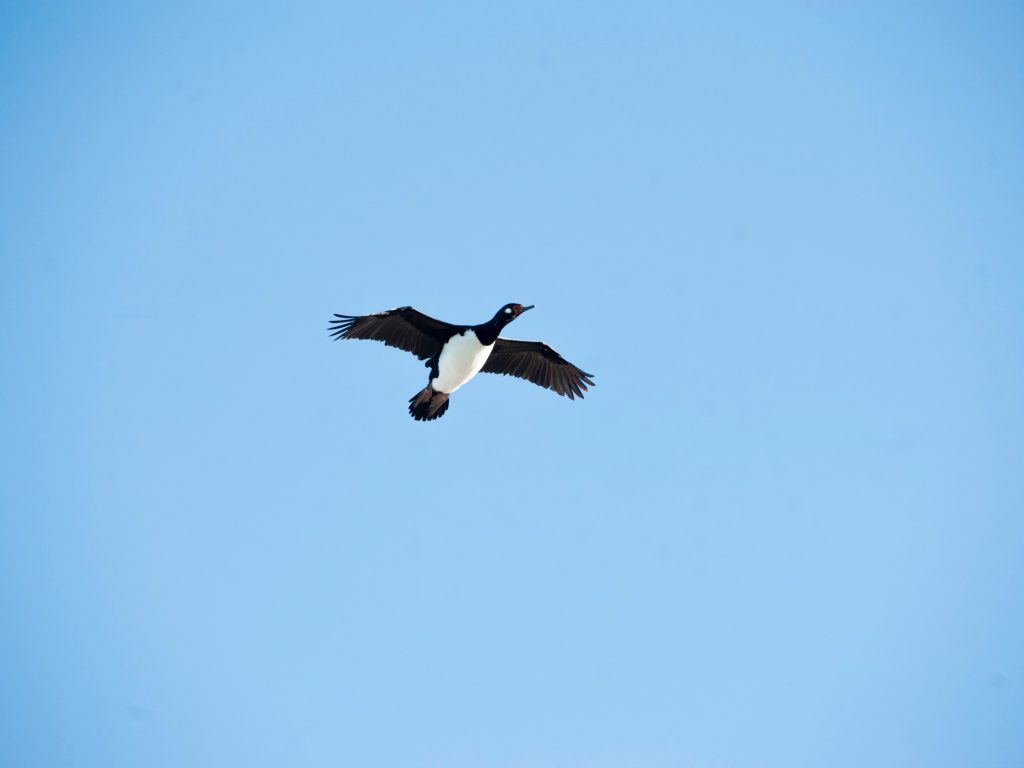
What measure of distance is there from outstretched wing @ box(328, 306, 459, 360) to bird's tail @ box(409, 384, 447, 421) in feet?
3.08

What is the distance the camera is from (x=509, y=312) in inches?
731

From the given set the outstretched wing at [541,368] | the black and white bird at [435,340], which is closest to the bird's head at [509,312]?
the black and white bird at [435,340]

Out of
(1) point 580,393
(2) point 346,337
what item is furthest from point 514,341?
(2) point 346,337

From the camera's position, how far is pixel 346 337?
1864cm

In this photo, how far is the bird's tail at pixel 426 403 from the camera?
61.9 ft

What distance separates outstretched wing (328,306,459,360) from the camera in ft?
61.1

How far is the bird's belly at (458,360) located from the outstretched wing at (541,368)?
5.21 ft

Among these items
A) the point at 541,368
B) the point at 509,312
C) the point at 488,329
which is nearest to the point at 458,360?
the point at 488,329

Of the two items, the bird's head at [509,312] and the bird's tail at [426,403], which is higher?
the bird's head at [509,312]

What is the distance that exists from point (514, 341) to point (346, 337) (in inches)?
144

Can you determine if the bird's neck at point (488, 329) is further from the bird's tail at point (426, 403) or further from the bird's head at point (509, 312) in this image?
the bird's tail at point (426, 403)

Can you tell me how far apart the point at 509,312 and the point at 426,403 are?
252cm

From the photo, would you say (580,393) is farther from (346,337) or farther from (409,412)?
(346,337)

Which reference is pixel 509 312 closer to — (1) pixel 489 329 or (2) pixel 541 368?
(1) pixel 489 329
